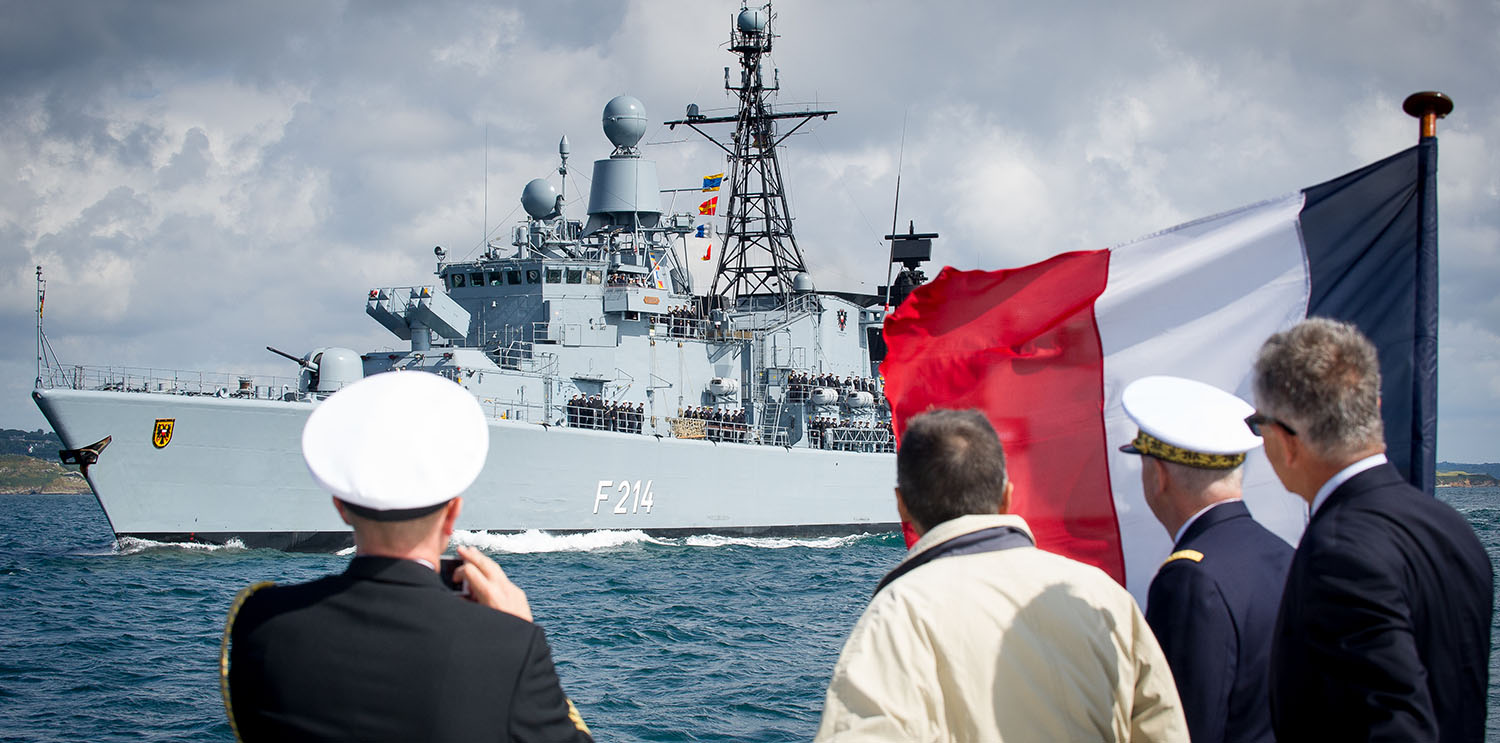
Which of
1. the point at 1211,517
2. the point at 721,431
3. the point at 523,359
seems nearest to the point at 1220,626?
the point at 1211,517

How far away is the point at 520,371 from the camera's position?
71.0ft

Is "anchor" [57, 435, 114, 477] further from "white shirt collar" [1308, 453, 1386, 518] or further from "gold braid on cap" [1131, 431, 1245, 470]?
"white shirt collar" [1308, 453, 1386, 518]

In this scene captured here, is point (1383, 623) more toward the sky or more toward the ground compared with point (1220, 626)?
more toward the sky

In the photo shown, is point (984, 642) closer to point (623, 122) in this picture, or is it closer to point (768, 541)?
point (768, 541)

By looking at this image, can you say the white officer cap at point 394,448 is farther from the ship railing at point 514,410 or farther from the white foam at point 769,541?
the white foam at point 769,541

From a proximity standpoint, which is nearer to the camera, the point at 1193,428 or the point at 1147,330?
the point at 1193,428

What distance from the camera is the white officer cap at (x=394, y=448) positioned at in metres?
1.82

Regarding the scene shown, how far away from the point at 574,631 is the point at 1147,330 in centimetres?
978

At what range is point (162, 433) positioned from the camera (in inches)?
697

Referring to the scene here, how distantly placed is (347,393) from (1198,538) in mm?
1761

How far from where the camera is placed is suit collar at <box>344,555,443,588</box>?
1805mm

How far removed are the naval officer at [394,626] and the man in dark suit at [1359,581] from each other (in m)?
1.20

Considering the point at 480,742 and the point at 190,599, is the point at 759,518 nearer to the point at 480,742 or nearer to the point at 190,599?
the point at 190,599

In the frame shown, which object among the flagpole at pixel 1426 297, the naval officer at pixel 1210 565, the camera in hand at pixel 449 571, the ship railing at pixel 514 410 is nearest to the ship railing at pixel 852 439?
the ship railing at pixel 514 410
